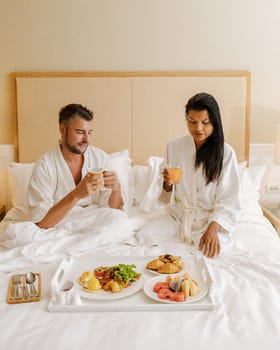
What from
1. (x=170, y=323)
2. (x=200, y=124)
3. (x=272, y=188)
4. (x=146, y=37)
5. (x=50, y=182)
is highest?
(x=146, y=37)

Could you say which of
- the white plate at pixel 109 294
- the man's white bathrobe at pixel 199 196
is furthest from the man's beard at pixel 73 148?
the white plate at pixel 109 294

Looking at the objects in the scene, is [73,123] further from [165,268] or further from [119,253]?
[165,268]

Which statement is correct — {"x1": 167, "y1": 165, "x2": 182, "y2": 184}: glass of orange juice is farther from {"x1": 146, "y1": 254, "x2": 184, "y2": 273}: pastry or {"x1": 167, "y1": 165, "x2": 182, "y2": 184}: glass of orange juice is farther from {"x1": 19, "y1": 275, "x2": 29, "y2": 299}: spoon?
{"x1": 19, "y1": 275, "x2": 29, "y2": 299}: spoon

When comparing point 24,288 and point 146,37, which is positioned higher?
point 146,37

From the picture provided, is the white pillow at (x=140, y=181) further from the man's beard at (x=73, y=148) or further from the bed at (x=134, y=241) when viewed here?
the man's beard at (x=73, y=148)

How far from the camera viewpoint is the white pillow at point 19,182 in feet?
10.2

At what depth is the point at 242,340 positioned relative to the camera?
1519mm

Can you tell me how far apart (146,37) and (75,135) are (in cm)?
106

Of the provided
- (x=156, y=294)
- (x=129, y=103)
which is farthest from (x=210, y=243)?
(x=129, y=103)

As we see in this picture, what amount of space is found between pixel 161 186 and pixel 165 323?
1.19m

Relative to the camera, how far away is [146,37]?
11.0ft

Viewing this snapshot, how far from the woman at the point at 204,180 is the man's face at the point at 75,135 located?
0.52 meters

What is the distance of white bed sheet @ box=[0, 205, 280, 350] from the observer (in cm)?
151

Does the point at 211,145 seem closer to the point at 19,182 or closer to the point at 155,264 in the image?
the point at 155,264
